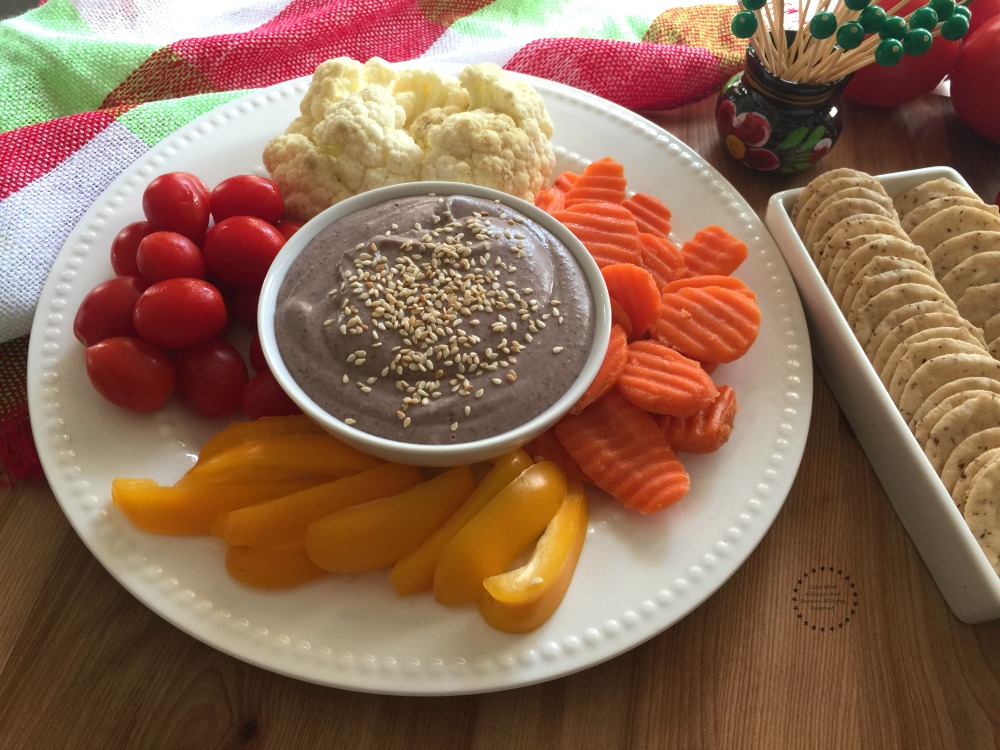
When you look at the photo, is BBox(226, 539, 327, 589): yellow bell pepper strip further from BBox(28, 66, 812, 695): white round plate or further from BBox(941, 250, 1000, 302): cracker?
BBox(941, 250, 1000, 302): cracker

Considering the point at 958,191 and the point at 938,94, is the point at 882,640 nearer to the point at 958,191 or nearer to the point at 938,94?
the point at 958,191

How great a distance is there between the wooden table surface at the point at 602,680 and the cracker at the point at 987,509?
0.24 metres

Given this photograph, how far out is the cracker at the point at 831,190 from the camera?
7.86ft

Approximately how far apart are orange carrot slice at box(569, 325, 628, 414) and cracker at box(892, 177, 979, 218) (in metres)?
1.11

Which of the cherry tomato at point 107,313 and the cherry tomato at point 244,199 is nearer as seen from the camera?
the cherry tomato at point 107,313

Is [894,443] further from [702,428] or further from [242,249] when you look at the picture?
[242,249]

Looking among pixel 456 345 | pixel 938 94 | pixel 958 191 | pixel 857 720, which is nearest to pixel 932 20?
pixel 958 191

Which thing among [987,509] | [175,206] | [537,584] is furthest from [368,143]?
[987,509]

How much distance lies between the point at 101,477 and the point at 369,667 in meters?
0.81

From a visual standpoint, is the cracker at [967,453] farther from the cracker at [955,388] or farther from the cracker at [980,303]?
the cracker at [980,303]

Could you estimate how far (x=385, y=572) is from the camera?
1.86 m

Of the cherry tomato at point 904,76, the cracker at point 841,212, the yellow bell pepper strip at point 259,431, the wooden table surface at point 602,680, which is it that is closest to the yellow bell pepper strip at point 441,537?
the wooden table surface at point 602,680

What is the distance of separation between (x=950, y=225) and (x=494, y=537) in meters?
1.70

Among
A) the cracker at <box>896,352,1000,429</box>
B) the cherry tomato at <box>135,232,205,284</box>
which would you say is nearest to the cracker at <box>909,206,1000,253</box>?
the cracker at <box>896,352,1000,429</box>
